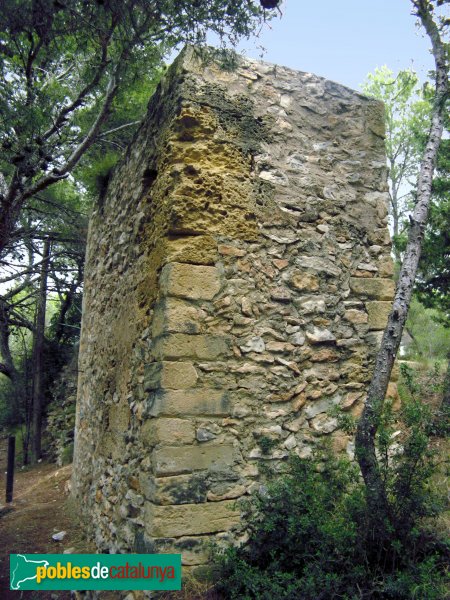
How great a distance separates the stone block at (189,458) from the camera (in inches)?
130

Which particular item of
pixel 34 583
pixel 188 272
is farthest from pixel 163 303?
pixel 34 583

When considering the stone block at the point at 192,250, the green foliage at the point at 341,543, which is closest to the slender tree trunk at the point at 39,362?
the stone block at the point at 192,250

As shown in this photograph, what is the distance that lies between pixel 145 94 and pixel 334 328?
679cm

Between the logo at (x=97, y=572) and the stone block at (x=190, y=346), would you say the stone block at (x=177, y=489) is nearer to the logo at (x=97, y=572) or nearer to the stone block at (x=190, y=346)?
the logo at (x=97, y=572)

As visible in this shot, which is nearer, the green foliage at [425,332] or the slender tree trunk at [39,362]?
the slender tree trunk at [39,362]

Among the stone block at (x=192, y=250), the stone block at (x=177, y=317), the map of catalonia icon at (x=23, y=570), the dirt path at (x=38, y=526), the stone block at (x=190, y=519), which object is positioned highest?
the stone block at (x=192, y=250)

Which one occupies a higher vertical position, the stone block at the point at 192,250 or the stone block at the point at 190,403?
the stone block at the point at 192,250

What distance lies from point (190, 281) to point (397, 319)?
1440mm

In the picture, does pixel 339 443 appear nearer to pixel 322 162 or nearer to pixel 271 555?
pixel 271 555

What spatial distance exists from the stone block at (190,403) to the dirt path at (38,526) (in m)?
2.12

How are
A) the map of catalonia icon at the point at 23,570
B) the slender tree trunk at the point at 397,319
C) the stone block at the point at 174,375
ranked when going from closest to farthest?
the slender tree trunk at the point at 397,319 < the stone block at the point at 174,375 < the map of catalonia icon at the point at 23,570

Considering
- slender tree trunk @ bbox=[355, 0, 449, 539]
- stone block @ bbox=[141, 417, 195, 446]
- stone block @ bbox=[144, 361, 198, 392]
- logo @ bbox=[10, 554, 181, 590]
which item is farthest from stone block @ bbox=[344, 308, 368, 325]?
logo @ bbox=[10, 554, 181, 590]

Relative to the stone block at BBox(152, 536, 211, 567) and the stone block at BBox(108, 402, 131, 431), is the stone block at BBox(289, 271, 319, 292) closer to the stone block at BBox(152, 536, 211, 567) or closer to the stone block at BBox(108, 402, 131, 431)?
the stone block at BBox(108, 402, 131, 431)

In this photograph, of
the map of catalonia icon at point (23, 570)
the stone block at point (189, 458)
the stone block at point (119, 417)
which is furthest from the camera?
the stone block at point (119, 417)
